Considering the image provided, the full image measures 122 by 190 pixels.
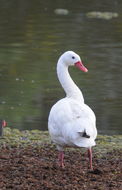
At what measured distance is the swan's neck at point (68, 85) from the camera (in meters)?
9.11

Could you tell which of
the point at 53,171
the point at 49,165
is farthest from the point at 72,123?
the point at 49,165

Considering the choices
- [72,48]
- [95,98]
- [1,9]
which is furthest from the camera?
[1,9]

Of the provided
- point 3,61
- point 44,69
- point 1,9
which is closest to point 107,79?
point 44,69

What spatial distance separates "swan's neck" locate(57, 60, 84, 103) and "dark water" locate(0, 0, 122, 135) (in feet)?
7.63

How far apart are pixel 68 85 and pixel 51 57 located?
A: 854cm

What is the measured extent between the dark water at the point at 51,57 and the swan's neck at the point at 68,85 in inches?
91.6

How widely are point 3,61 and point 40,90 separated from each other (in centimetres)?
319

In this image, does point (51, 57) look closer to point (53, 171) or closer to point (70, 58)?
point (70, 58)

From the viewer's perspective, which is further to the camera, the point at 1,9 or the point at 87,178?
the point at 1,9

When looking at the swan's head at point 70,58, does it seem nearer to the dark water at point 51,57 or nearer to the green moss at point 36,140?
the green moss at point 36,140

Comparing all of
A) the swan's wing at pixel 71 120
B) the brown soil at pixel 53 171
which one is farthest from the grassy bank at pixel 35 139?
the swan's wing at pixel 71 120

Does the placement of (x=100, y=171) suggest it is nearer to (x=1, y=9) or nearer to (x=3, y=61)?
(x=3, y=61)

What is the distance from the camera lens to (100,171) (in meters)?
8.17

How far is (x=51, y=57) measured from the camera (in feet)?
58.3
